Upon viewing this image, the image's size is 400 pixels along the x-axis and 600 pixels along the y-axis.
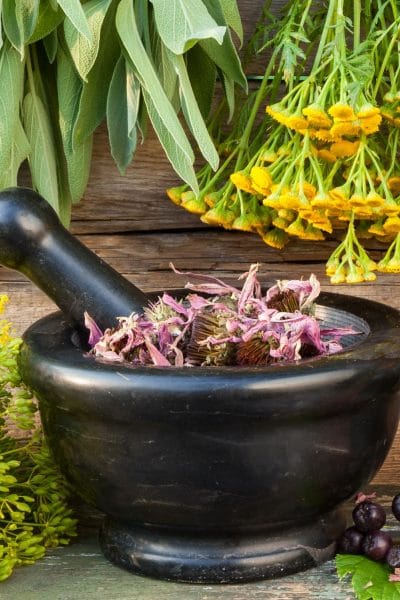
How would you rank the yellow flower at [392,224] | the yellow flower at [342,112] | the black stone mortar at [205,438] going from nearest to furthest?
the black stone mortar at [205,438] < the yellow flower at [342,112] < the yellow flower at [392,224]

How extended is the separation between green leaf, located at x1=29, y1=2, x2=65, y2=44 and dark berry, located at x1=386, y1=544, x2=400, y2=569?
748mm

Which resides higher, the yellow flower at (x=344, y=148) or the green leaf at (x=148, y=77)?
the green leaf at (x=148, y=77)

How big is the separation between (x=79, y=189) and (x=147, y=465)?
1.55ft

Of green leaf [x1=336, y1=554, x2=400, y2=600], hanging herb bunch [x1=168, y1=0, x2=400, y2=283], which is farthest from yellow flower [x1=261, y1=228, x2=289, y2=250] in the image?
green leaf [x1=336, y1=554, x2=400, y2=600]

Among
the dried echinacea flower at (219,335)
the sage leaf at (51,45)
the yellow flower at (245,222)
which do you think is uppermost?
the sage leaf at (51,45)

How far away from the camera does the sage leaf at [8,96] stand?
1221mm

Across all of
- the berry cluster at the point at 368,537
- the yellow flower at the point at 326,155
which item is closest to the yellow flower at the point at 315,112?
the yellow flower at the point at 326,155

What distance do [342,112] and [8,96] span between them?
43 cm

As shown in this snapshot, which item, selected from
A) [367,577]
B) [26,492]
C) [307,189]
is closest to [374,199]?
[307,189]

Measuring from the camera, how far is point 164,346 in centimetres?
108

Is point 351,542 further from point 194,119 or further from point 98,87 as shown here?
point 98,87

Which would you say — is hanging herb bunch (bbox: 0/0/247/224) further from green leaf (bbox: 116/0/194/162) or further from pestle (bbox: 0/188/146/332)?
pestle (bbox: 0/188/146/332)

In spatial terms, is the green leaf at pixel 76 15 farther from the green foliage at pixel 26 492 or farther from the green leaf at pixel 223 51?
the green foliage at pixel 26 492

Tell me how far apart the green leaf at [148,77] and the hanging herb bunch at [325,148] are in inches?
4.3
